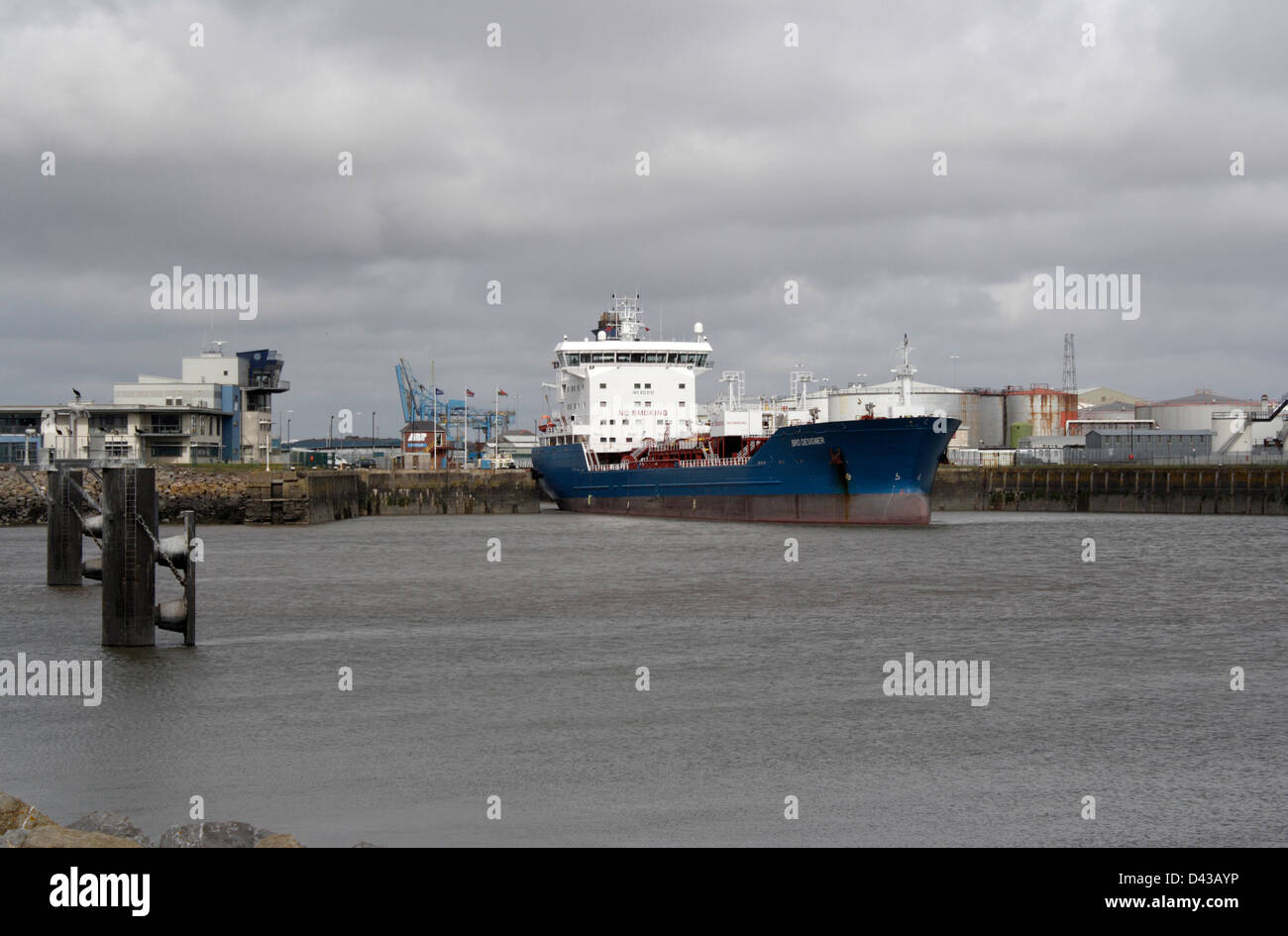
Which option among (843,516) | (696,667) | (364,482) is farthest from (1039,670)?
(364,482)

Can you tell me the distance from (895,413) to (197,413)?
46.9 meters

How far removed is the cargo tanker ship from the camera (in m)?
43.5

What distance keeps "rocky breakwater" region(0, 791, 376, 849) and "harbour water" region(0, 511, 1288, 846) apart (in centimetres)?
122

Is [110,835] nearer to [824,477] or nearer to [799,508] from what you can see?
[824,477]

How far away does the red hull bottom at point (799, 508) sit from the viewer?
4425cm

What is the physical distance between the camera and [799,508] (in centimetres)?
4631

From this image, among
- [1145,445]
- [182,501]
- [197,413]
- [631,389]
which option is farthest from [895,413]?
[197,413]

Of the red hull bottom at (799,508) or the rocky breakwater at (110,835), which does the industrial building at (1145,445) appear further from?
the rocky breakwater at (110,835)

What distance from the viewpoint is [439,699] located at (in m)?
15.7

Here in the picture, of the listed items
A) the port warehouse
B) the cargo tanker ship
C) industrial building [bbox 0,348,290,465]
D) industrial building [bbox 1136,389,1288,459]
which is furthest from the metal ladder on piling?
industrial building [bbox 1136,389,1288,459]

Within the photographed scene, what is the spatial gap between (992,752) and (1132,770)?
1431 millimetres

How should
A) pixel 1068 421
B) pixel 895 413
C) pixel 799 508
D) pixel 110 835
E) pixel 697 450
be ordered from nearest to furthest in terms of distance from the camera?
pixel 110 835 < pixel 799 508 < pixel 697 450 < pixel 895 413 < pixel 1068 421

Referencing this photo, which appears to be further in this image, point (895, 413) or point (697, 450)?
point (895, 413)

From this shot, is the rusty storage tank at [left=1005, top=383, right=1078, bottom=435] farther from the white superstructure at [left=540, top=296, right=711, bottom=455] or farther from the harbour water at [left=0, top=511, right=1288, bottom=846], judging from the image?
the harbour water at [left=0, top=511, right=1288, bottom=846]
